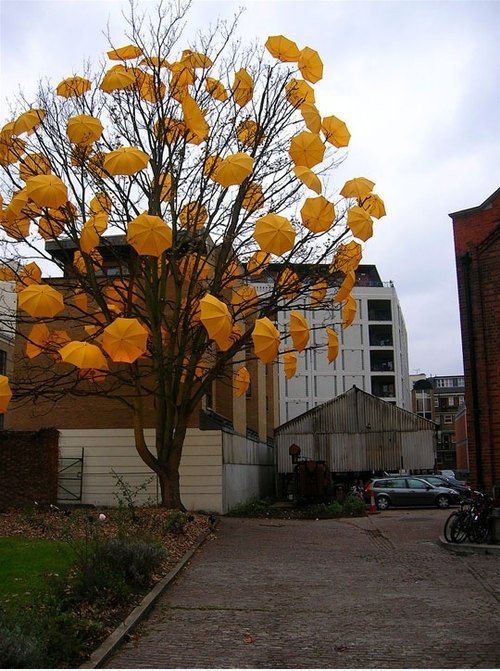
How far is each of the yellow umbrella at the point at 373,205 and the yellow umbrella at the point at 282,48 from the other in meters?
3.73

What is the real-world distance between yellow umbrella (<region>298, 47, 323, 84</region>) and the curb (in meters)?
12.0

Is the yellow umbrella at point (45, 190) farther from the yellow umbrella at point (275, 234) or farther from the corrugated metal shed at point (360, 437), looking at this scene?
the corrugated metal shed at point (360, 437)

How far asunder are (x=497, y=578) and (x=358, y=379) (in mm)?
67203

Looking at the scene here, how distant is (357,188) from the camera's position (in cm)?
1708

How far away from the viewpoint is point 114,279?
20.4m

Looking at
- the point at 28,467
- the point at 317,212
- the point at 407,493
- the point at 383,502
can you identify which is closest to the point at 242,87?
the point at 317,212

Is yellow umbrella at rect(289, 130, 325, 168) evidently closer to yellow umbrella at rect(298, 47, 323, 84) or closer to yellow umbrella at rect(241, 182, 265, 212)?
yellow umbrella at rect(298, 47, 323, 84)

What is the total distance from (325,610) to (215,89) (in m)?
13.8

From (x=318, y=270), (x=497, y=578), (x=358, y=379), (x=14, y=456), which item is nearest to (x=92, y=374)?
(x=14, y=456)

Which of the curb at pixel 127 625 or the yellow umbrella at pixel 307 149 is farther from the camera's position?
the yellow umbrella at pixel 307 149

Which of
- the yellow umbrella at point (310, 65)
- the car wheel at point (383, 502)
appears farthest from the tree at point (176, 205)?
the car wheel at point (383, 502)

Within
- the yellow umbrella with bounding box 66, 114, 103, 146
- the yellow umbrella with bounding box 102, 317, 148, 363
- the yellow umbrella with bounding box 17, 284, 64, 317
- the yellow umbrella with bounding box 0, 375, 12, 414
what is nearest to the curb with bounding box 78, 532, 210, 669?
the yellow umbrella with bounding box 102, 317, 148, 363

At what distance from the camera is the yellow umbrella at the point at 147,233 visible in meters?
14.8

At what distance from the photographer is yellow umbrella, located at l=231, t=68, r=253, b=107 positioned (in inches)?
711
